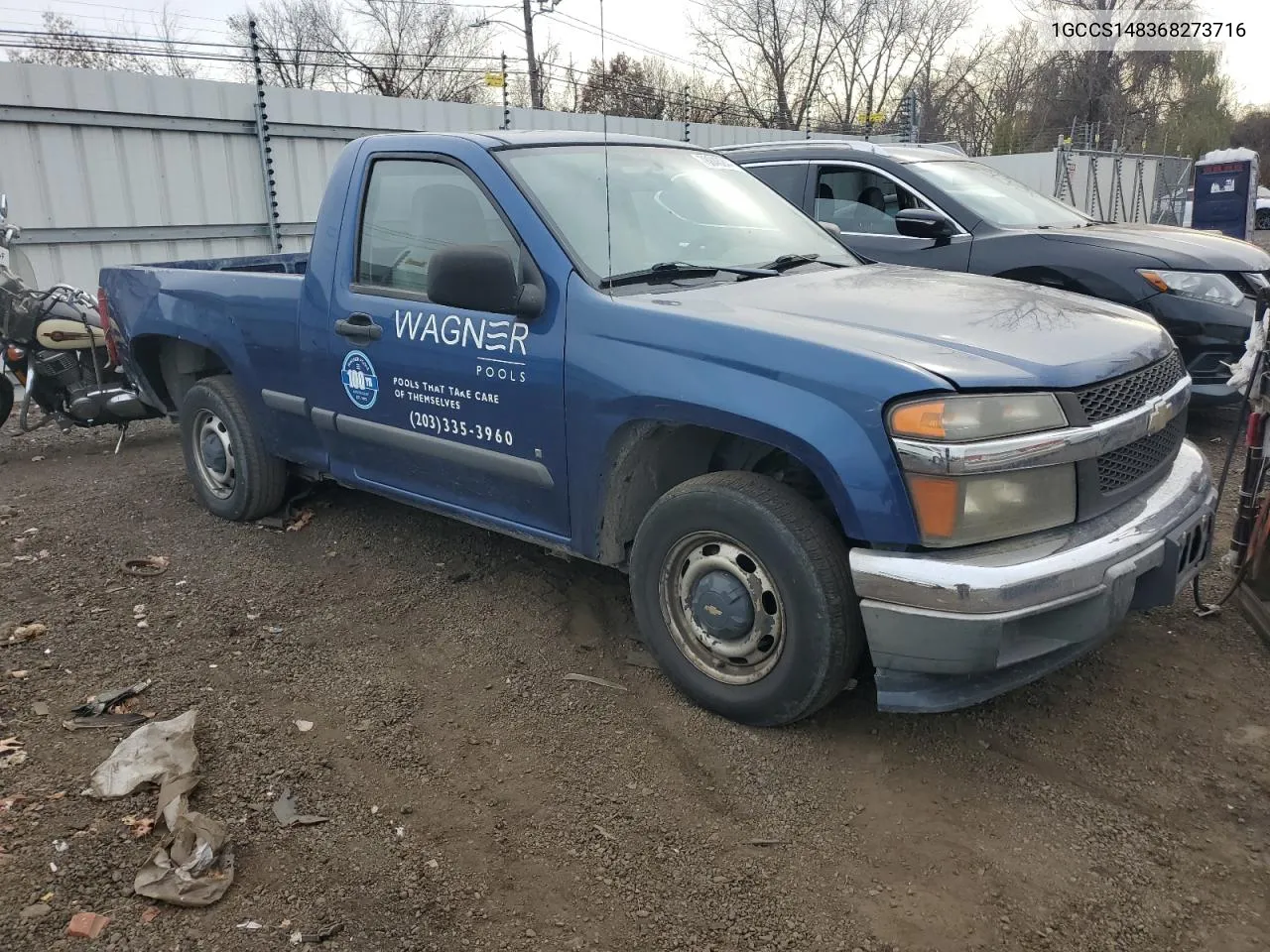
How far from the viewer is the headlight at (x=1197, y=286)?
19.5 ft

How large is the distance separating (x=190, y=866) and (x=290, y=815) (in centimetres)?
31

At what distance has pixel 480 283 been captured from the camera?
326cm

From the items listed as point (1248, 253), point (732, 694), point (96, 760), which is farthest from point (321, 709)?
point (1248, 253)

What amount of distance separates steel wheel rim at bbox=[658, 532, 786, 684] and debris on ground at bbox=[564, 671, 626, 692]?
350 millimetres

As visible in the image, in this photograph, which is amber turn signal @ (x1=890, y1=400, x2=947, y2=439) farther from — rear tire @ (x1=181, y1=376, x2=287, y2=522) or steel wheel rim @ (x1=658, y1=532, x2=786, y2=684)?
rear tire @ (x1=181, y1=376, x2=287, y2=522)

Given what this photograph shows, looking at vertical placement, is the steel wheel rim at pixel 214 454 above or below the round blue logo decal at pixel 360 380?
below

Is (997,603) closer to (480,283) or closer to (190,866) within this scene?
(480,283)

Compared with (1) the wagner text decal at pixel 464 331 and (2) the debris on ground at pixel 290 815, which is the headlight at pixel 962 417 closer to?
(1) the wagner text decal at pixel 464 331

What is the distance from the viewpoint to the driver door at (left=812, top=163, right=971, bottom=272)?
6480 millimetres

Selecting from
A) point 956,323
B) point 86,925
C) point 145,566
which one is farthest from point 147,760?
point 956,323

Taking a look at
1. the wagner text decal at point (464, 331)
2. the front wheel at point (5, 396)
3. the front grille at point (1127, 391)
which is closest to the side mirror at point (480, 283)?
the wagner text decal at point (464, 331)

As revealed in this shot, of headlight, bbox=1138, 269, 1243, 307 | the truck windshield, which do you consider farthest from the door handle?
headlight, bbox=1138, 269, 1243, 307

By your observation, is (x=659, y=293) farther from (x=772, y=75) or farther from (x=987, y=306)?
(x=772, y=75)

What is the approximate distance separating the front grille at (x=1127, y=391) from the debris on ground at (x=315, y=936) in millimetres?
2362
